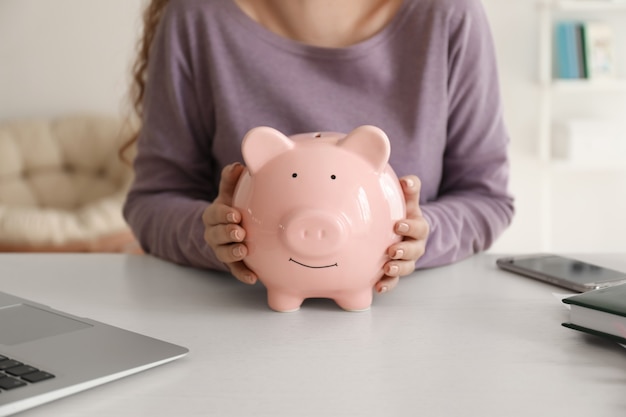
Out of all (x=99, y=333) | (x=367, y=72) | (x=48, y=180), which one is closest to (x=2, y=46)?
(x=48, y=180)

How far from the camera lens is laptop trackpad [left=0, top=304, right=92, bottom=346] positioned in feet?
2.20

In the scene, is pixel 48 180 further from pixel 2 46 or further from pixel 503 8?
pixel 503 8

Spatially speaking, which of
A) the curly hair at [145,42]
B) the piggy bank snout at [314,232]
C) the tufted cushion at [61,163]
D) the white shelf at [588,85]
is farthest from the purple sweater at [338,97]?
the white shelf at [588,85]

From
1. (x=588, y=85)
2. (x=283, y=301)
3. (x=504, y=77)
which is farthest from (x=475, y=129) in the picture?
(x=504, y=77)

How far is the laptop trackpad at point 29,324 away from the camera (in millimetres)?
671

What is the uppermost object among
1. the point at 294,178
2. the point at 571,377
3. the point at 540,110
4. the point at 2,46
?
the point at 2,46

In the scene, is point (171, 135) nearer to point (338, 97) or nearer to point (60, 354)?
point (338, 97)

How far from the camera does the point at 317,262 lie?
738 mm

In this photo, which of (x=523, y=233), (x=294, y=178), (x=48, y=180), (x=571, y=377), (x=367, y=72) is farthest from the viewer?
(x=523, y=233)

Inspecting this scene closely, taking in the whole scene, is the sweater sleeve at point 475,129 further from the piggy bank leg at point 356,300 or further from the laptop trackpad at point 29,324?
the laptop trackpad at point 29,324

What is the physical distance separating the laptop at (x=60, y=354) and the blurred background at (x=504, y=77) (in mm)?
2373

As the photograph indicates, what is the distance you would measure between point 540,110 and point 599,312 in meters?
2.51

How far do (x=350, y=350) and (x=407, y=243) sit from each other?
144 mm

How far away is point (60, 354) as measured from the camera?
0.62m
